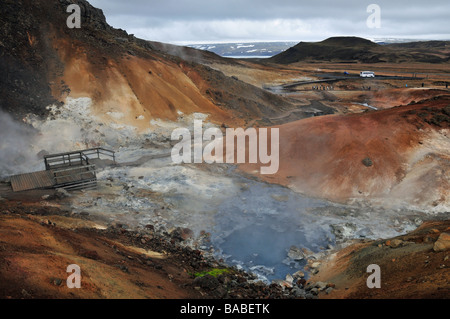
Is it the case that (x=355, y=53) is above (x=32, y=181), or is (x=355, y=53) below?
above

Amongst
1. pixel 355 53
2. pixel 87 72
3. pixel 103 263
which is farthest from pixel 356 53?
pixel 103 263

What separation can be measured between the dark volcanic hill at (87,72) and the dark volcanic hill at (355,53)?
81.5 m

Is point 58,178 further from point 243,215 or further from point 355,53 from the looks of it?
point 355,53

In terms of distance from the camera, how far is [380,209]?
16.0 metres

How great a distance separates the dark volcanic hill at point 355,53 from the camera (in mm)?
98750

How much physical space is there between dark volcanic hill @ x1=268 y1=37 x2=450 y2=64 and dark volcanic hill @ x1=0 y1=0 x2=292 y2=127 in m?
→ 81.5

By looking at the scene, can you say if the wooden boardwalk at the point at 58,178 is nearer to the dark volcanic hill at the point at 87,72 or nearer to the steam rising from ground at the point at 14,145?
the steam rising from ground at the point at 14,145

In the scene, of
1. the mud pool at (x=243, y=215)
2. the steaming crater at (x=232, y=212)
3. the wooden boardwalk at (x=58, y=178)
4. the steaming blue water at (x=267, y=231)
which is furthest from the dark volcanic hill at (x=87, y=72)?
the steaming blue water at (x=267, y=231)

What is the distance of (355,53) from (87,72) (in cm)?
10118

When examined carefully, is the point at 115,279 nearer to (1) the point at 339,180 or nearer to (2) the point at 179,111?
(1) the point at 339,180

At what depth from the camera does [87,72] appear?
27.9 metres

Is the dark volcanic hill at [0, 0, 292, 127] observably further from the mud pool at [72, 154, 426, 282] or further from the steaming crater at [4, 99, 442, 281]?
the mud pool at [72, 154, 426, 282]

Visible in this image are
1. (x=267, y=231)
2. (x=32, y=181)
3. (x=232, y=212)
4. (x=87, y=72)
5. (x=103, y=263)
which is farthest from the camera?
(x=87, y=72)

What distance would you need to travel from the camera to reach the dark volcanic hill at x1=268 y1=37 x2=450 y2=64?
98.8m
